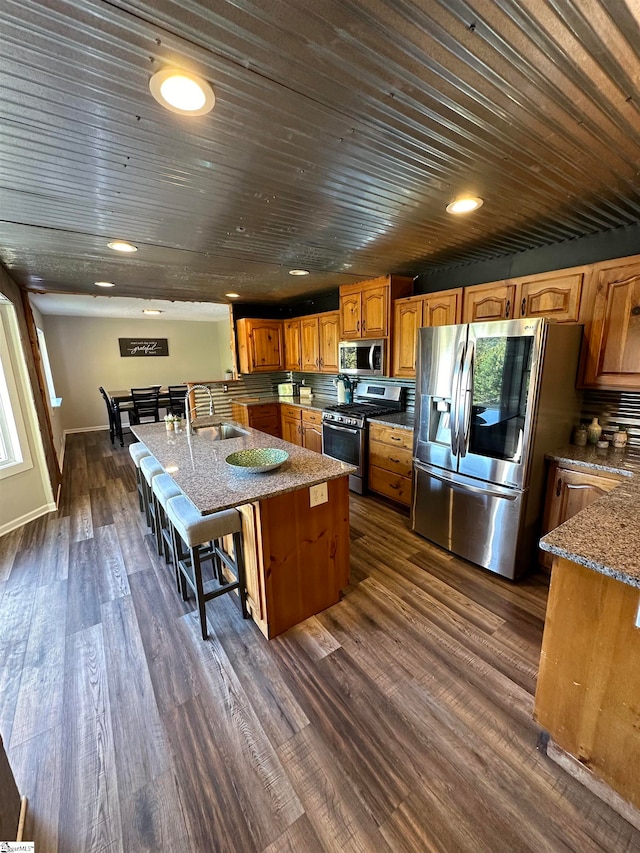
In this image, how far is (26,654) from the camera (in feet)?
6.31

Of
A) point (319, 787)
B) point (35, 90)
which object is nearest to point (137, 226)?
point (35, 90)

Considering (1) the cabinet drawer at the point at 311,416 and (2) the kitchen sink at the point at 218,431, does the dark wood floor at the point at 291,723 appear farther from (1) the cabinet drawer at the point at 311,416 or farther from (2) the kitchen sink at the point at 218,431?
(1) the cabinet drawer at the point at 311,416

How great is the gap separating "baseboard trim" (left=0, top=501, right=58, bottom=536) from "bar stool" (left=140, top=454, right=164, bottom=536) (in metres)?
1.35

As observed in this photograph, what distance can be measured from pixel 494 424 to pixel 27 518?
4.55 meters

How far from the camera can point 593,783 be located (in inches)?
50.3

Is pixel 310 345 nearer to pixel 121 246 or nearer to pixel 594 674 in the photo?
pixel 121 246

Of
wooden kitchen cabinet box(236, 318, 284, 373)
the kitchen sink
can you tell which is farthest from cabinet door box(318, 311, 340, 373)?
the kitchen sink

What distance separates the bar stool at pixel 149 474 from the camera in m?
2.66

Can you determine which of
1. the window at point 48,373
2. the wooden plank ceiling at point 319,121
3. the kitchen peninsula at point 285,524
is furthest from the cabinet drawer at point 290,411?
the window at point 48,373

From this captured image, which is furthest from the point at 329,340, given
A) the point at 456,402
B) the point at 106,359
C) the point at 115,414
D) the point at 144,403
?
the point at 106,359

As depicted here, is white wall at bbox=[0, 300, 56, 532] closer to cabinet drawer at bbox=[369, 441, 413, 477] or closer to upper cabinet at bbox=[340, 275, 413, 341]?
upper cabinet at bbox=[340, 275, 413, 341]

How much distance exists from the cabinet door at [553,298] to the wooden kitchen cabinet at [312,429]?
2.63 meters

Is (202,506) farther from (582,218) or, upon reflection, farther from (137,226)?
(582,218)

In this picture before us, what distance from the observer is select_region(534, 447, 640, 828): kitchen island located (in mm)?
1148
